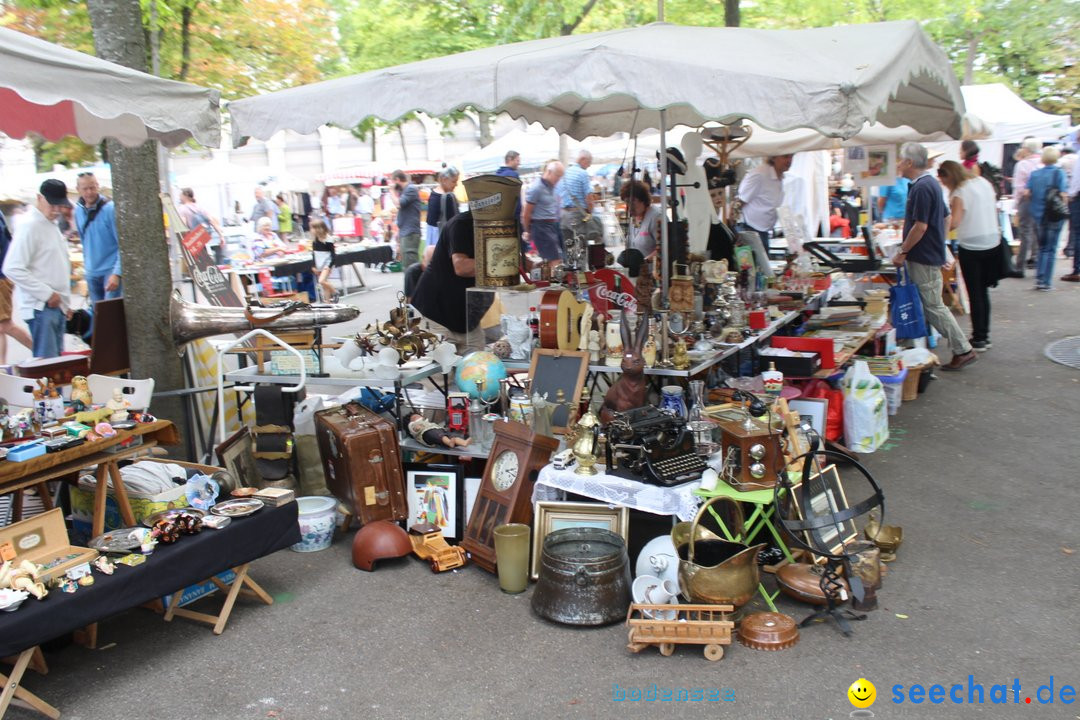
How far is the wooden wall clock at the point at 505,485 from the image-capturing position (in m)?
4.60

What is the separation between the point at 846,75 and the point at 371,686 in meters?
3.71

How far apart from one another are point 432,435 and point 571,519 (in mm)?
1194

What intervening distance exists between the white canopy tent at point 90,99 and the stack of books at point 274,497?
6.36 ft

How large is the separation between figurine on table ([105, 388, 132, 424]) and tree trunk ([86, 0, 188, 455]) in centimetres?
133

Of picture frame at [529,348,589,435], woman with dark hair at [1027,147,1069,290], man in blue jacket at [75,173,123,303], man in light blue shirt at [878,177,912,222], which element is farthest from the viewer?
man in light blue shirt at [878,177,912,222]

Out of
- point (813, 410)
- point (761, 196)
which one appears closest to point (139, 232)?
point (813, 410)

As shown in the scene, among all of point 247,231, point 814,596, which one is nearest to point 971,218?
point 814,596

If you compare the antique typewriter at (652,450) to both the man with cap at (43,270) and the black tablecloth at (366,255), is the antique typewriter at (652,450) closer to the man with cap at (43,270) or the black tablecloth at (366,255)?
the man with cap at (43,270)

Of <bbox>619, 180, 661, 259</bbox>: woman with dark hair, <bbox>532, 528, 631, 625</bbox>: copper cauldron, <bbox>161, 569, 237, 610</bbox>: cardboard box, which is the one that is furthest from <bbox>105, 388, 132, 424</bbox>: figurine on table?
<bbox>619, 180, 661, 259</bbox>: woman with dark hair

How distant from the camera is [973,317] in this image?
29.7 ft

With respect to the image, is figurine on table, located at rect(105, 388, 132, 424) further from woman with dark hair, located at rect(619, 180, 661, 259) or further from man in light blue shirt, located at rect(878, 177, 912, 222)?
man in light blue shirt, located at rect(878, 177, 912, 222)

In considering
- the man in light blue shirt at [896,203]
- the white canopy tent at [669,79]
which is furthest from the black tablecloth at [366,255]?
the white canopy tent at [669,79]

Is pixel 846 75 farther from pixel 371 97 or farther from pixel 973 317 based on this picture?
pixel 973 317

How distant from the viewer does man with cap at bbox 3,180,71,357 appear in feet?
24.8
